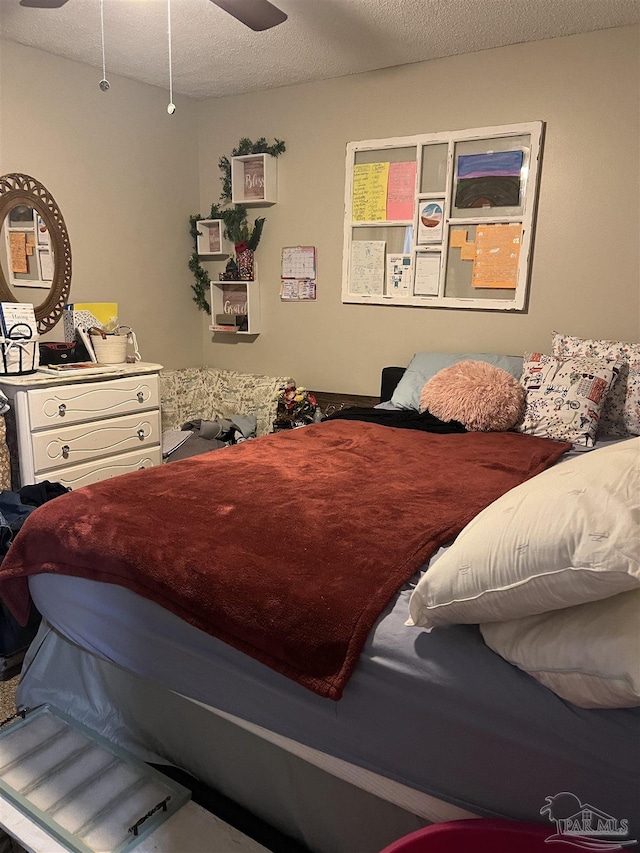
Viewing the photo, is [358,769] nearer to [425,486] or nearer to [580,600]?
[580,600]

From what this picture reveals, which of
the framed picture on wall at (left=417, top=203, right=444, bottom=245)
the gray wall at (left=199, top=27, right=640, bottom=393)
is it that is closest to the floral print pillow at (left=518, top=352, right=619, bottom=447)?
the gray wall at (left=199, top=27, right=640, bottom=393)

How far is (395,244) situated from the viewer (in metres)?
3.59

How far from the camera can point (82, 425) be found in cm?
307

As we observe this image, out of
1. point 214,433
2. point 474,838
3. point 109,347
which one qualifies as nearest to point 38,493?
point 109,347

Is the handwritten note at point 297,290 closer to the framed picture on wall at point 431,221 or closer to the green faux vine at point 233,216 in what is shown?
the green faux vine at point 233,216

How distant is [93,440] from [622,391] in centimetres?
251

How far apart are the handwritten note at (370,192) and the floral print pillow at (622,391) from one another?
146 centimetres

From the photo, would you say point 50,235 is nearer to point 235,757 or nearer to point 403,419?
point 403,419

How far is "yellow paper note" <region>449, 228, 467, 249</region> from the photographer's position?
3363 mm

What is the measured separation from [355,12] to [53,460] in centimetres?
244

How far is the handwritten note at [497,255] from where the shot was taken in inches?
127

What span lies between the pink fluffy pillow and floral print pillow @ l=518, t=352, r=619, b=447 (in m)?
0.08

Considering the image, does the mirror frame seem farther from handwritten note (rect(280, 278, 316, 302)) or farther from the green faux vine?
handwritten note (rect(280, 278, 316, 302))

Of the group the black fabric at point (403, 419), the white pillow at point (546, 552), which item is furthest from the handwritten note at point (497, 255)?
the white pillow at point (546, 552)
